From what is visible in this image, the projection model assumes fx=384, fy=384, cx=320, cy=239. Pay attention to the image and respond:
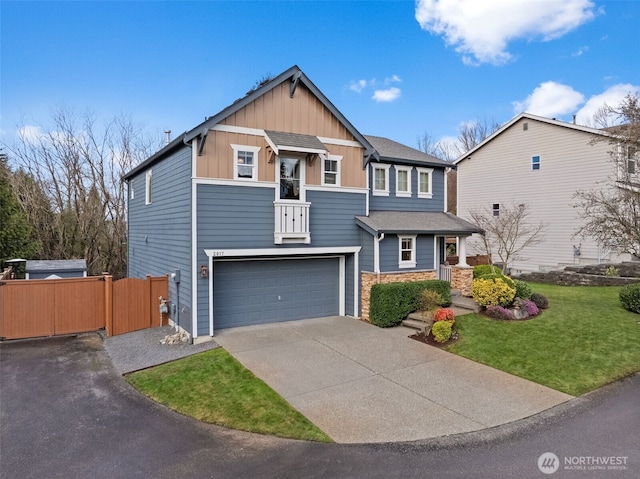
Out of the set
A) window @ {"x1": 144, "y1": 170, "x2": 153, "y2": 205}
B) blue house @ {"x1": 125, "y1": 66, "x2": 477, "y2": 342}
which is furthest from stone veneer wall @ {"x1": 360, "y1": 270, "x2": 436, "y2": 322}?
window @ {"x1": 144, "y1": 170, "x2": 153, "y2": 205}

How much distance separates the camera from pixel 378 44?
65.8ft

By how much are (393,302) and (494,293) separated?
10.9 feet

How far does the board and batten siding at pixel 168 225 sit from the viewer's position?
11.1m

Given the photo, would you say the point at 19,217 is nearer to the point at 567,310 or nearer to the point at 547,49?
the point at 567,310

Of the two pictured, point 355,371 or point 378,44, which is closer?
point 355,371

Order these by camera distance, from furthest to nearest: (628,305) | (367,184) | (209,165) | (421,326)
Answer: (367,184), (628,305), (421,326), (209,165)

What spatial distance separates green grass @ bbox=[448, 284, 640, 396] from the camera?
827 centimetres

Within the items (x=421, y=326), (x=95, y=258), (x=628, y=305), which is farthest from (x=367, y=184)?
(x=95, y=258)

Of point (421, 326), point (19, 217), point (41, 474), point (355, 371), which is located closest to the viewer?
point (41, 474)

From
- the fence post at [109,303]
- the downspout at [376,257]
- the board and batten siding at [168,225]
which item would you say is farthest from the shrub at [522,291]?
the fence post at [109,303]

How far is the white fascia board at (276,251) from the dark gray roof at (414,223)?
1056 millimetres

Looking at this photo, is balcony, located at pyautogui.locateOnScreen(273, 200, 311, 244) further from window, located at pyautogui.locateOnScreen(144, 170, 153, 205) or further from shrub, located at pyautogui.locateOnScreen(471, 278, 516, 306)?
window, located at pyautogui.locateOnScreen(144, 170, 153, 205)

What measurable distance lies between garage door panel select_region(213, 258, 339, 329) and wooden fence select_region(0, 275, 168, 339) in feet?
8.12

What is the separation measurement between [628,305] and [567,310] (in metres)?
2.05
